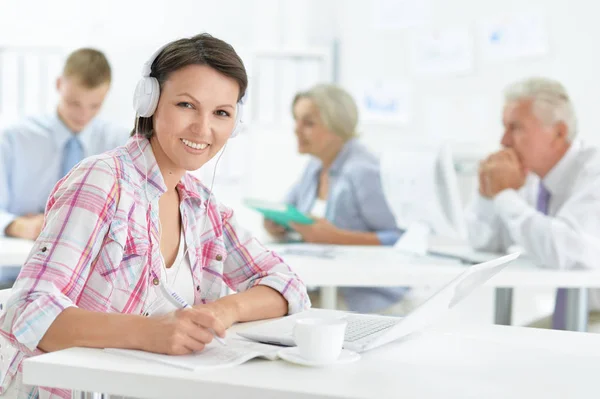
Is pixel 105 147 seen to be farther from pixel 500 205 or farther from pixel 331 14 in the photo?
pixel 331 14

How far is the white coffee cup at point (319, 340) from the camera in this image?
1.05 meters

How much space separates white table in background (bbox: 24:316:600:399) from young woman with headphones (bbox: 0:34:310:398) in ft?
0.21

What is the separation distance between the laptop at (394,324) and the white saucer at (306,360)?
0.03 metres

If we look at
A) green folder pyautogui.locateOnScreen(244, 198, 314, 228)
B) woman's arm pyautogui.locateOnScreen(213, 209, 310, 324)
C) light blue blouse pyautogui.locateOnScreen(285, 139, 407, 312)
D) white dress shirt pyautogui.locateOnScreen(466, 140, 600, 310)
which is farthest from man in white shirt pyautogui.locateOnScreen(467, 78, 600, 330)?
woman's arm pyautogui.locateOnScreen(213, 209, 310, 324)

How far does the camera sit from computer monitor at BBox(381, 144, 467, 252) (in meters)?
2.54

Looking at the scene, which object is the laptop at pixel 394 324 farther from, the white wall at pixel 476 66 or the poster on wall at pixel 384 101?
the poster on wall at pixel 384 101

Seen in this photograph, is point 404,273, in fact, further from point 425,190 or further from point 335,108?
point 335,108

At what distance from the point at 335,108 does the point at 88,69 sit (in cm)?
99

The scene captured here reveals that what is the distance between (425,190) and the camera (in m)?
2.62

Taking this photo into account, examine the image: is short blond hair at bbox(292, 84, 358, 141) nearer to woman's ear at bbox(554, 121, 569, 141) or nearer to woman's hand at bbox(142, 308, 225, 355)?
woman's ear at bbox(554, 121, 569, 141)

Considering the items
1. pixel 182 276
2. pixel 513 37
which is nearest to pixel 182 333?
pixel 182 276

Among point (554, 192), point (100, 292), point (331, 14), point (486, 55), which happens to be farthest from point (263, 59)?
point (100, 292)

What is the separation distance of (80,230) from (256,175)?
3.39 m

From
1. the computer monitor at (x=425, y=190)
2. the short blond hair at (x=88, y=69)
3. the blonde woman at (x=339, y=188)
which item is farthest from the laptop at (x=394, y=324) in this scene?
the short blond hair at (x=88, y=69)
